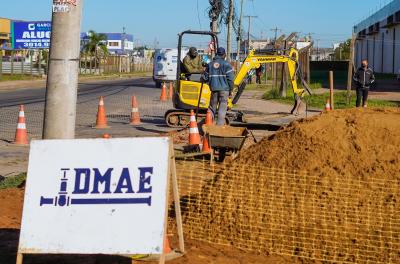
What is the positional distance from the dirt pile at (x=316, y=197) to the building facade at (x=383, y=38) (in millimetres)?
48597

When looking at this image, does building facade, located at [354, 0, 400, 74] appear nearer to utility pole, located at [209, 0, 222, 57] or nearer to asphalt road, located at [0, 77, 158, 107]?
utility pole, located at [209, 0, 222, 57]

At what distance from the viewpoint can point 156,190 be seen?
5234 millimetres

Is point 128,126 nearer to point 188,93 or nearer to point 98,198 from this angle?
point 188,93

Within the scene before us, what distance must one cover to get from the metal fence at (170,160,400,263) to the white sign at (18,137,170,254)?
1.71 meters

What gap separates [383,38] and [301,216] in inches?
2458

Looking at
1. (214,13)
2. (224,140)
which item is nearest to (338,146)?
(224,140)

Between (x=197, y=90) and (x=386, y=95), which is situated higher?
(x=386, y=95)

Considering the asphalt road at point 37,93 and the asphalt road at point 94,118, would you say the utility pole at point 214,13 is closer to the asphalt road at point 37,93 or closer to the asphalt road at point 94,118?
the asphalt road at point 94,118

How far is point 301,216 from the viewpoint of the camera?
6645 millimetres

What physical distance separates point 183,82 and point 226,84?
3.34 m

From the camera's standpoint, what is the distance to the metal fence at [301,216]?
636cm

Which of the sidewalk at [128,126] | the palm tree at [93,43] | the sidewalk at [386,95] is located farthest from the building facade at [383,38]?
the palm tree at [93,43]

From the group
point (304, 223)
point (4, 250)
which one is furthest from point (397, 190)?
point (4, 250)

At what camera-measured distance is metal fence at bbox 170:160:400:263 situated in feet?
20.9
